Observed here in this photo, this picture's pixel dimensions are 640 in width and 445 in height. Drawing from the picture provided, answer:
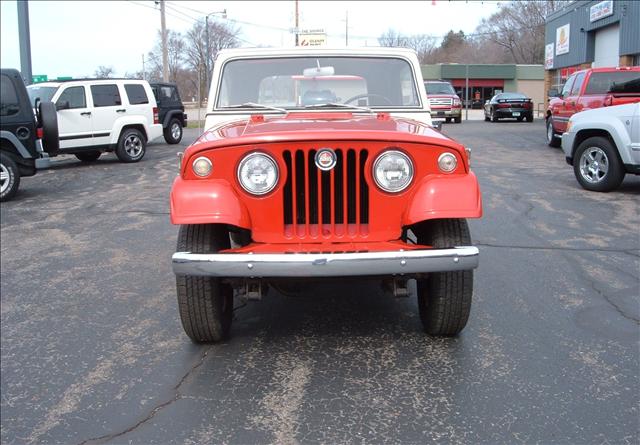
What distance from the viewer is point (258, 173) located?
350 centimetres

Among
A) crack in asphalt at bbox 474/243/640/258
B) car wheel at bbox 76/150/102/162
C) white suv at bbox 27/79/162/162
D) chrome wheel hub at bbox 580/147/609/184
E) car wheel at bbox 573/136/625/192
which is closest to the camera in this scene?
crack in asphalt at bbox 474/243/640/258

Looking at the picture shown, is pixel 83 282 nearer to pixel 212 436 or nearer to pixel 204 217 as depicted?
pixel 204 217

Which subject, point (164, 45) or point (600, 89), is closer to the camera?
point (600, 89)

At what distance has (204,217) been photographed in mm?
3373

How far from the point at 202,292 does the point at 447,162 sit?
5.16ft

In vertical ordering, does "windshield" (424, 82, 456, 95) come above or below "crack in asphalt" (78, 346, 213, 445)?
above

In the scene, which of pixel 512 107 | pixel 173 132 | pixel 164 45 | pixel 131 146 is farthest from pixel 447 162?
pixel 164 45

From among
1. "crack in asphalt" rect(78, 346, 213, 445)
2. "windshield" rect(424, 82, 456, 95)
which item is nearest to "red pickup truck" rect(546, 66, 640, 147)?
"crack in asphalt" rect(78, 346, 213, 445)

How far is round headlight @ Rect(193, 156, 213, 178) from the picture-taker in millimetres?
3506

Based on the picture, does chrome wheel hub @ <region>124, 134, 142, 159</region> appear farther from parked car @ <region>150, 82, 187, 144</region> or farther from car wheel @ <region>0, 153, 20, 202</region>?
car wheel @ <region>0, 153, 20, 202</region>

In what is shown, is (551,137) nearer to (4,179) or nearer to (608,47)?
(608,47)

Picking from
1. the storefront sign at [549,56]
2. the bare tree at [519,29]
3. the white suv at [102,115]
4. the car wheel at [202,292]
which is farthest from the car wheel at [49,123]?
the bare tree at [519,29]

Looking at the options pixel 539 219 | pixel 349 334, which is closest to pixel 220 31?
pixel 539 219

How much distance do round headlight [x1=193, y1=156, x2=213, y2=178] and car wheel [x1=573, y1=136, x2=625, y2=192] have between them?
7527 mm
